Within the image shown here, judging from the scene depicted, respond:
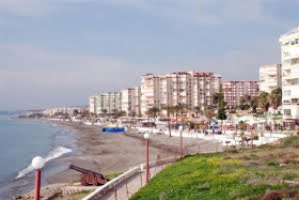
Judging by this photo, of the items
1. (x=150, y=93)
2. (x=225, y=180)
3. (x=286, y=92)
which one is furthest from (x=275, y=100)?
(x=150, y=93)

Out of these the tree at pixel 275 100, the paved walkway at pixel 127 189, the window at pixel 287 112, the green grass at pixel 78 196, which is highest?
the tree at pixel 275 100

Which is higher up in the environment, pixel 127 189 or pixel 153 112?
pixel 153 112

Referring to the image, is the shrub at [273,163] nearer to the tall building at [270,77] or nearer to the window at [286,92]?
the window at [286,92]

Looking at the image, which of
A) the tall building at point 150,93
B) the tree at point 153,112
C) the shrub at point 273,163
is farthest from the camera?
the tall building at point 150,93

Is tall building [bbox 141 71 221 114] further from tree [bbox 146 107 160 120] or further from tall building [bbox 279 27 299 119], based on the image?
tall building [bbox 279 27 299 119]

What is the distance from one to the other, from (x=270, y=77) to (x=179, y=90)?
40331 mm

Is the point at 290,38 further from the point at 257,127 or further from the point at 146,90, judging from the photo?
the point at 146,90

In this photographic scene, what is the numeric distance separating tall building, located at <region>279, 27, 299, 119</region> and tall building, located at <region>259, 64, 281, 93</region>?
80.7 m

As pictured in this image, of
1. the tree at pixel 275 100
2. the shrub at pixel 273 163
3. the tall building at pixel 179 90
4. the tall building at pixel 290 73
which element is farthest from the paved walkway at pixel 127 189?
the tall building at pixel 179 90

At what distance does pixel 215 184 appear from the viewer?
1652cm

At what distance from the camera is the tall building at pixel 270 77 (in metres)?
140

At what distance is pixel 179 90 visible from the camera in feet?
574

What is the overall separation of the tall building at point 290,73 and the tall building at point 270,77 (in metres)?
80.7

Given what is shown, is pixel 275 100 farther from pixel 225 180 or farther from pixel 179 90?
pixel 179 90
